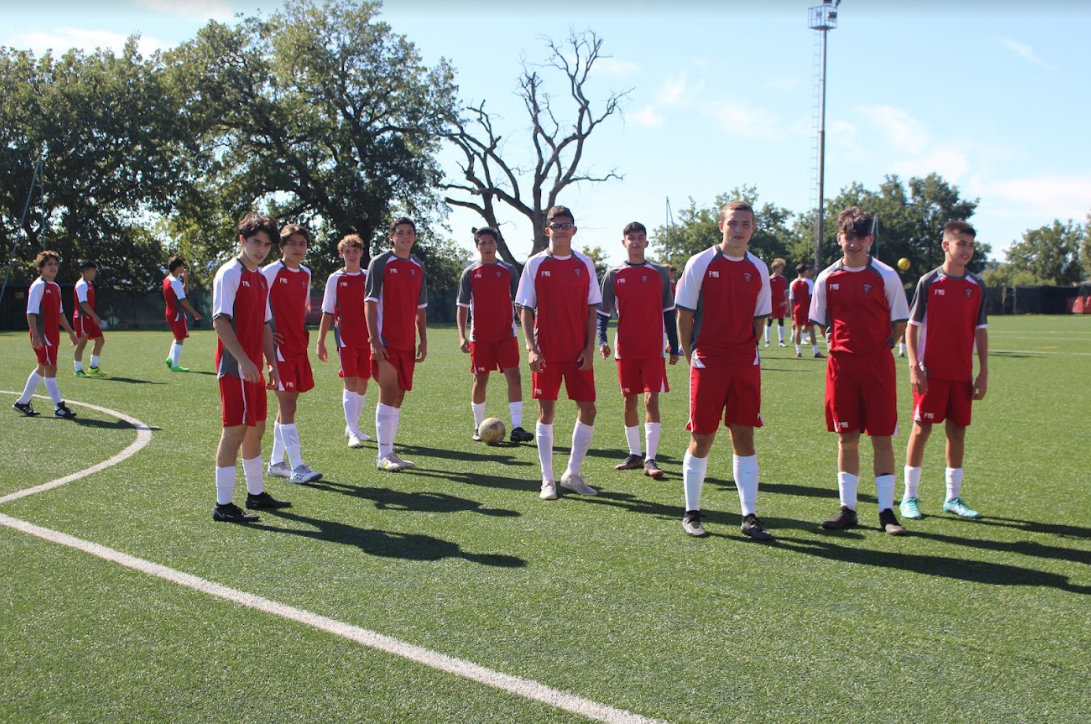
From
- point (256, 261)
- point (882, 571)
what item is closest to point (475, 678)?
point (882, 571)

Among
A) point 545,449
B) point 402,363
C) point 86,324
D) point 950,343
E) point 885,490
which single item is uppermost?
point 950,343

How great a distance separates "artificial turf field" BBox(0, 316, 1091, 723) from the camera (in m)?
3.53

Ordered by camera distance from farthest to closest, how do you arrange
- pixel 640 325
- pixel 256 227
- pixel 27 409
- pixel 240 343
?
pixel 27 409 → pixel 640 325 → pixel 240 343 → pixel 256 227

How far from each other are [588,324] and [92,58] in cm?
5270

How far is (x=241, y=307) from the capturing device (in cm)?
617

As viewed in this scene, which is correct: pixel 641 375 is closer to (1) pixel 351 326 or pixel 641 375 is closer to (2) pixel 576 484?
(2) pixel 576 484

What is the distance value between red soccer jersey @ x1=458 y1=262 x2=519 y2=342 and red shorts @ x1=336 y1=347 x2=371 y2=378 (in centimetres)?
116

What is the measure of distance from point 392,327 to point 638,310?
7.54ft

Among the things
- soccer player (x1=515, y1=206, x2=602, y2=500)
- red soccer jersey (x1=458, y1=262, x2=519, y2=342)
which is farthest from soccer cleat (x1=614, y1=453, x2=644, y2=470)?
red soccer jersey (x1=458, y1=262, x2=519, y2=342)

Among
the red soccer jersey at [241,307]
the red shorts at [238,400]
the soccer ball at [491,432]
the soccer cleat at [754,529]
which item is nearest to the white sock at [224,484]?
the red shorts at [238,400]

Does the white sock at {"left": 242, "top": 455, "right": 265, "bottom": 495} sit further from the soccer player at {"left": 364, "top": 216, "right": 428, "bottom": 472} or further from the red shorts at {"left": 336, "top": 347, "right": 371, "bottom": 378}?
the red shorts at {"left": 336, "top": 347, "right": 371, "bottom": 378}

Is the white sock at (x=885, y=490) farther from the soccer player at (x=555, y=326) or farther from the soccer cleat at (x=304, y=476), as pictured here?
the soccer cleat at (x=304, y=476)

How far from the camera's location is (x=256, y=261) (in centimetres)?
620

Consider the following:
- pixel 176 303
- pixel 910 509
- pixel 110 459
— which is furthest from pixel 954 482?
pixel 176 303
